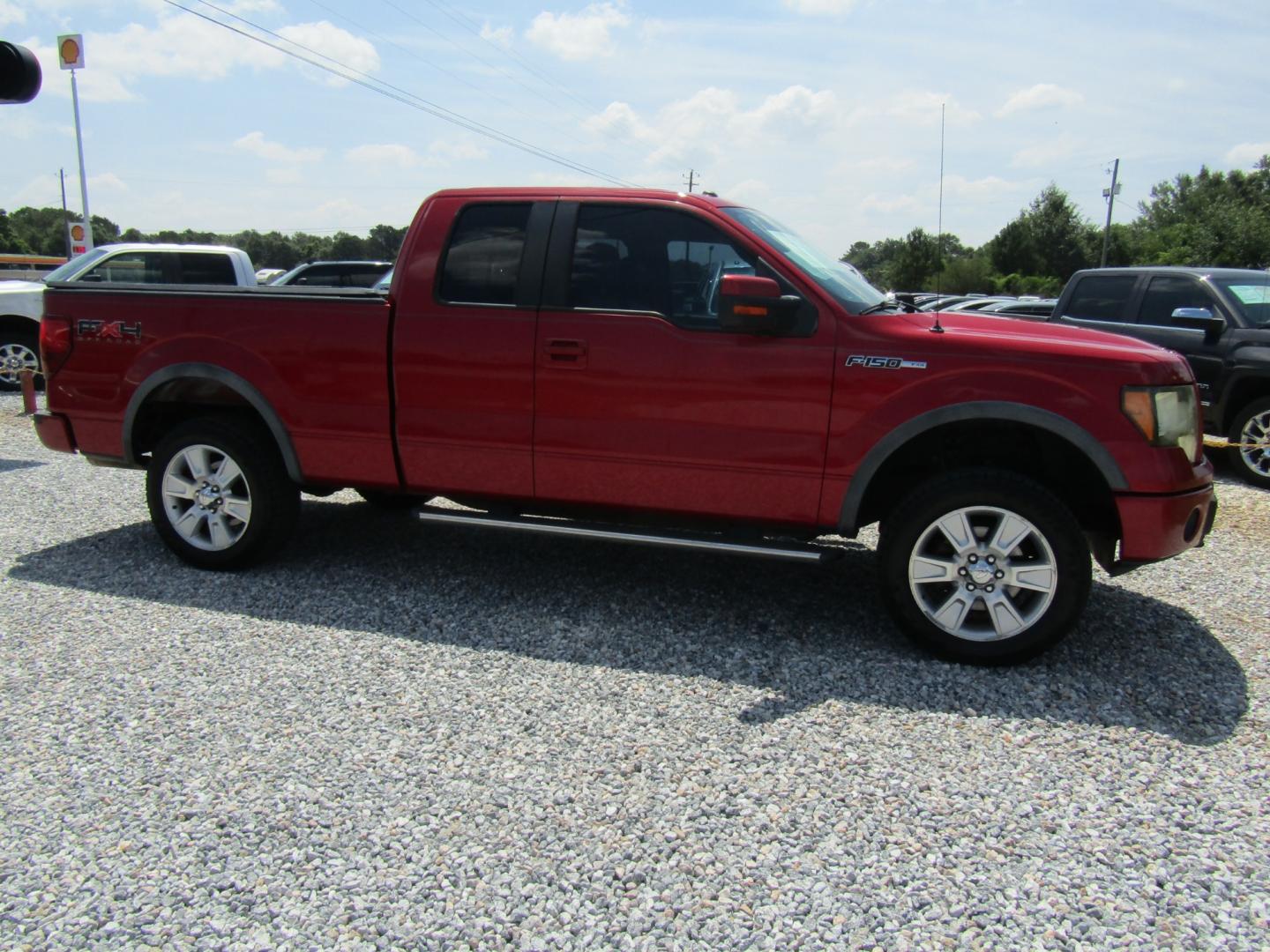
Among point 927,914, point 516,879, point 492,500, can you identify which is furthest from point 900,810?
point 492,500

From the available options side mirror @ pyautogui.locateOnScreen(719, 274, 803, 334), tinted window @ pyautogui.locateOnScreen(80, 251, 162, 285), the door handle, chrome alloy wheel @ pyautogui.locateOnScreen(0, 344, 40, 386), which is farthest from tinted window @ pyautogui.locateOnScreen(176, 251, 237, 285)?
side mirror @ pyautogui.locateOnScreen(719, 274, 803, 334)

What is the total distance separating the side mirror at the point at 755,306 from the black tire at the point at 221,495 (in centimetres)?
263

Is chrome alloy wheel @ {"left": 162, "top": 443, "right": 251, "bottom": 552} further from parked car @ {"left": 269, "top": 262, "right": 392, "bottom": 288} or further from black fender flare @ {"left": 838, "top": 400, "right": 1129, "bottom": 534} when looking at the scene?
parked car @ {"left": 269, "top": 262, "right": 392, "bottom": 288}

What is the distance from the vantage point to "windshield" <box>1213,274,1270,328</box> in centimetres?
846

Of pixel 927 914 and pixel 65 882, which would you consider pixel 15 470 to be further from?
pixel 927 914

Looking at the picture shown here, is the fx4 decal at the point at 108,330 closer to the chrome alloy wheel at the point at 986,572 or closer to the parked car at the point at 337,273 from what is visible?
the chrome alloy wheel at the point at 986,572

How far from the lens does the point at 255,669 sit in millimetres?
3977

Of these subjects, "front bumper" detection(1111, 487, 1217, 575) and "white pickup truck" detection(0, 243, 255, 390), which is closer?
"front bumper" detection(1111, 487, 1217, 575)

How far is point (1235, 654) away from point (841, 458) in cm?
206

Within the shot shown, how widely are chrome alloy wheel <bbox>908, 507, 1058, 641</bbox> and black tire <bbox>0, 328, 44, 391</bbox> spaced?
13.0 meters

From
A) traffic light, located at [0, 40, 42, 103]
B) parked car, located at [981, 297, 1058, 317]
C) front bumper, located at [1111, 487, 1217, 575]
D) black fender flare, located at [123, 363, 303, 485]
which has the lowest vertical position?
front bumper, located at [1111, 487, 1217, 575]

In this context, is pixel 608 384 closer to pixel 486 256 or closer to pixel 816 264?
pixel 486 256

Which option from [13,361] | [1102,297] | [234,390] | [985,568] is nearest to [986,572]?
[985,568]

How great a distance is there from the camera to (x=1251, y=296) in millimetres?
8633
